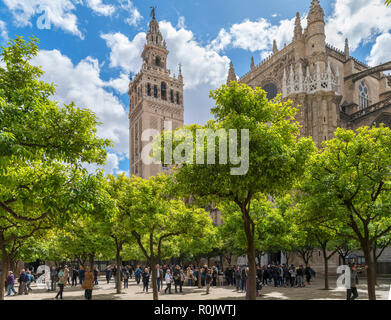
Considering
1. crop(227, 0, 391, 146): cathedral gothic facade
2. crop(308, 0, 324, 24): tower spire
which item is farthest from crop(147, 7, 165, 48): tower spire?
crop(308, 0, 324, 24): tower spire

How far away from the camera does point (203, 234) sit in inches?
687

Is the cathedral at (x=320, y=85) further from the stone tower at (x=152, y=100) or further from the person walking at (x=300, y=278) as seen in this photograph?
the stone tower at (x=152, y=100)

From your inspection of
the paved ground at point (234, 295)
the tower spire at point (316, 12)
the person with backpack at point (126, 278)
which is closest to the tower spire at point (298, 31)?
the tower spire at point (316, 12)

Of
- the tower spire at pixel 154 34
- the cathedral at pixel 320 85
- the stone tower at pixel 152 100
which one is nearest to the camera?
the cathedral at pixel 320 85

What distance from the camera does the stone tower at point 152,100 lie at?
72.9m

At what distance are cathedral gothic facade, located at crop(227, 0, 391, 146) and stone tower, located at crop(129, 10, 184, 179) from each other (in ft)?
104

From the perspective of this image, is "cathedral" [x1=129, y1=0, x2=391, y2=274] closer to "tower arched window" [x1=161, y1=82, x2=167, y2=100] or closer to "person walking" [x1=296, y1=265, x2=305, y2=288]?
"person walking" [x1=296, y1=265, x2=305, y2=288]

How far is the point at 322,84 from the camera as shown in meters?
39.2

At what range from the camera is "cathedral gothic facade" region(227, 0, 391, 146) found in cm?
3872

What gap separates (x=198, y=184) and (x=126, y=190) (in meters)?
6.78

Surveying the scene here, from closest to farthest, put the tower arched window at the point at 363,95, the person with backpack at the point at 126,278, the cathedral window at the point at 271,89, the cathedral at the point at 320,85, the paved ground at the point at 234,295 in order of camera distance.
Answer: the paved ground at the point at 234,295
the person with backpack at the point at 126,278
the cathedral at the point at 320,85
the tower arched window at the point at 363,95
the cathedral window at the point at 271,89

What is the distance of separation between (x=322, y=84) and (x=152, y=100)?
42.3 m
